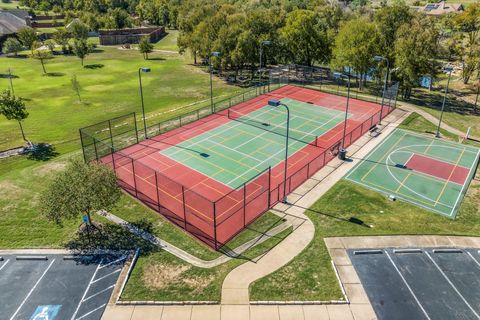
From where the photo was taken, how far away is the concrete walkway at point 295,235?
20.9 m

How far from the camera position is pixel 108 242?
2459cm

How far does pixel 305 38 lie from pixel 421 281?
51.8m

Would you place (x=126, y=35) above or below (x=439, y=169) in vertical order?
above

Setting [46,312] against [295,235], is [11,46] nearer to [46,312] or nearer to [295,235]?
[46,312]

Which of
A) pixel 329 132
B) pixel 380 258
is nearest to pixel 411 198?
pixel 380 258

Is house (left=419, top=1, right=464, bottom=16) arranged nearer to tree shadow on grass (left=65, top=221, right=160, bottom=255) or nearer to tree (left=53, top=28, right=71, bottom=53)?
tree (left=53, top=28, right=71, bottom=53)

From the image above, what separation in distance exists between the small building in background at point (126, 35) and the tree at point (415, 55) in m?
80.7

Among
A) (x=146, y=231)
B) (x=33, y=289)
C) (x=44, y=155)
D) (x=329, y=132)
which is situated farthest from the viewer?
(x=329, y=132)

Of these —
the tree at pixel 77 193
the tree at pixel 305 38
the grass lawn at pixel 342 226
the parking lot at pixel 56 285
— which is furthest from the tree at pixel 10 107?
the tree at pixel 305 38

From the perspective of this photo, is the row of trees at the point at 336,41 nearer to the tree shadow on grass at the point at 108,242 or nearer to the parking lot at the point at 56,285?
the tree shadow on grass at the point at 108,242

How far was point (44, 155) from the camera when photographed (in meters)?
37.6

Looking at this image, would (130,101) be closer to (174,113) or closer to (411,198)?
(174,113)

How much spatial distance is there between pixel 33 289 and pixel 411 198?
93.3 ft

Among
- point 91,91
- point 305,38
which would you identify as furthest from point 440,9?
point 91,91
